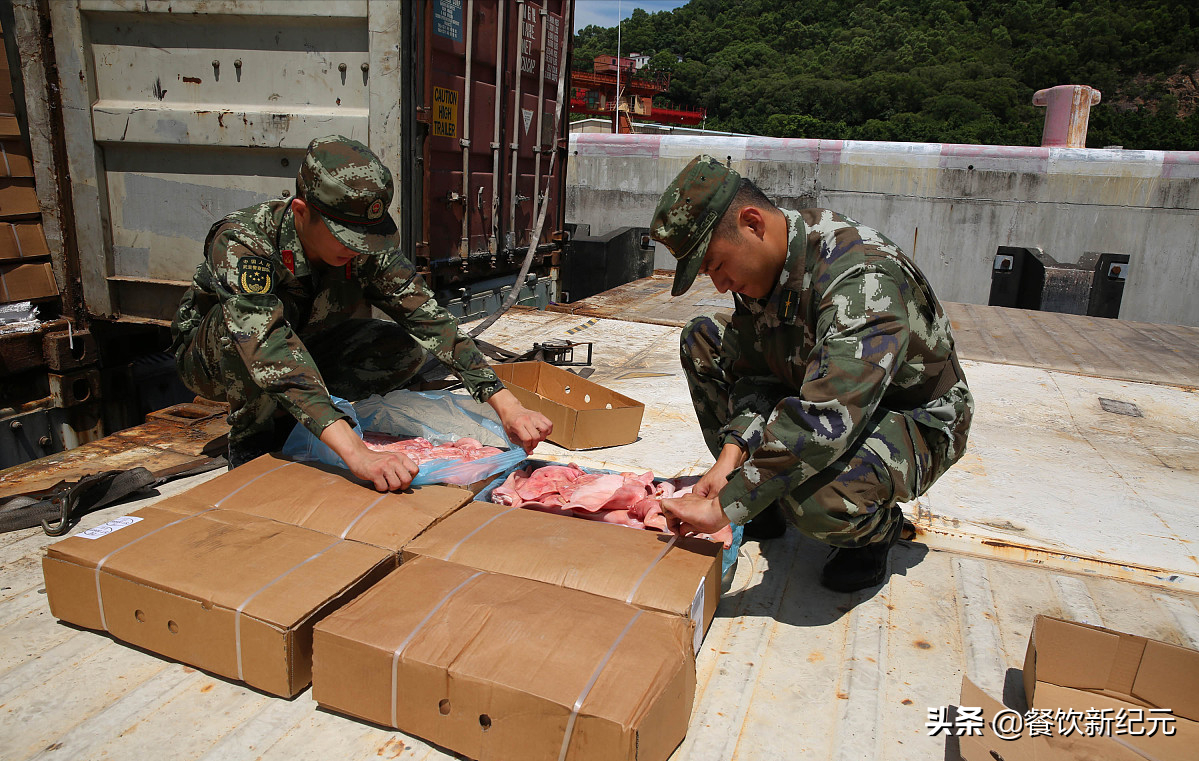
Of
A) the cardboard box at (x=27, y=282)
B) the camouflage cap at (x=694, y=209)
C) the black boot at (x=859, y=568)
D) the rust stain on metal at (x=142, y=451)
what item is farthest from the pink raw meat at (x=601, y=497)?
the cardboard box at (x=27, y=282)

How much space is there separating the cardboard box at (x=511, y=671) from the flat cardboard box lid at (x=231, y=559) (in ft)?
0.38

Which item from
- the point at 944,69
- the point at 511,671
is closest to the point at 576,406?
the point at 511,671

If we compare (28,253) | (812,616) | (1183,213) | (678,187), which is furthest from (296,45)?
(1183,213)

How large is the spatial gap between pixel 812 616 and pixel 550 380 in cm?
172

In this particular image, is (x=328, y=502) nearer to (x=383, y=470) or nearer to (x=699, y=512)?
(x=383, y=470)

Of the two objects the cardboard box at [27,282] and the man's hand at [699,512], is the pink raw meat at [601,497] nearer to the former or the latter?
the man's hand at [699,512]

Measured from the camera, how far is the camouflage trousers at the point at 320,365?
2.36 m

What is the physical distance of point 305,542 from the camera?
5.54 feet

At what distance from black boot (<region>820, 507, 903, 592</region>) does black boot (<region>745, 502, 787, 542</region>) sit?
0.94ft

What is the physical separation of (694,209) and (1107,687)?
1.25 m

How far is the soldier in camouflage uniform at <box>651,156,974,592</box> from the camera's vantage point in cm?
162

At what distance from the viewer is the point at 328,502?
185 centimetres

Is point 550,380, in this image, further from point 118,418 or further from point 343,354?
point 118,418

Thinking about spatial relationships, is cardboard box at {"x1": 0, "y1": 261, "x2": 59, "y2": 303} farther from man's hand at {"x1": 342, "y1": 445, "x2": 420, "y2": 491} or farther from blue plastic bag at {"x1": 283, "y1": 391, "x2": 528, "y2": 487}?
man's hand at {"x1": 342, "y1": 445, "x2": 420, "y2": 491}
